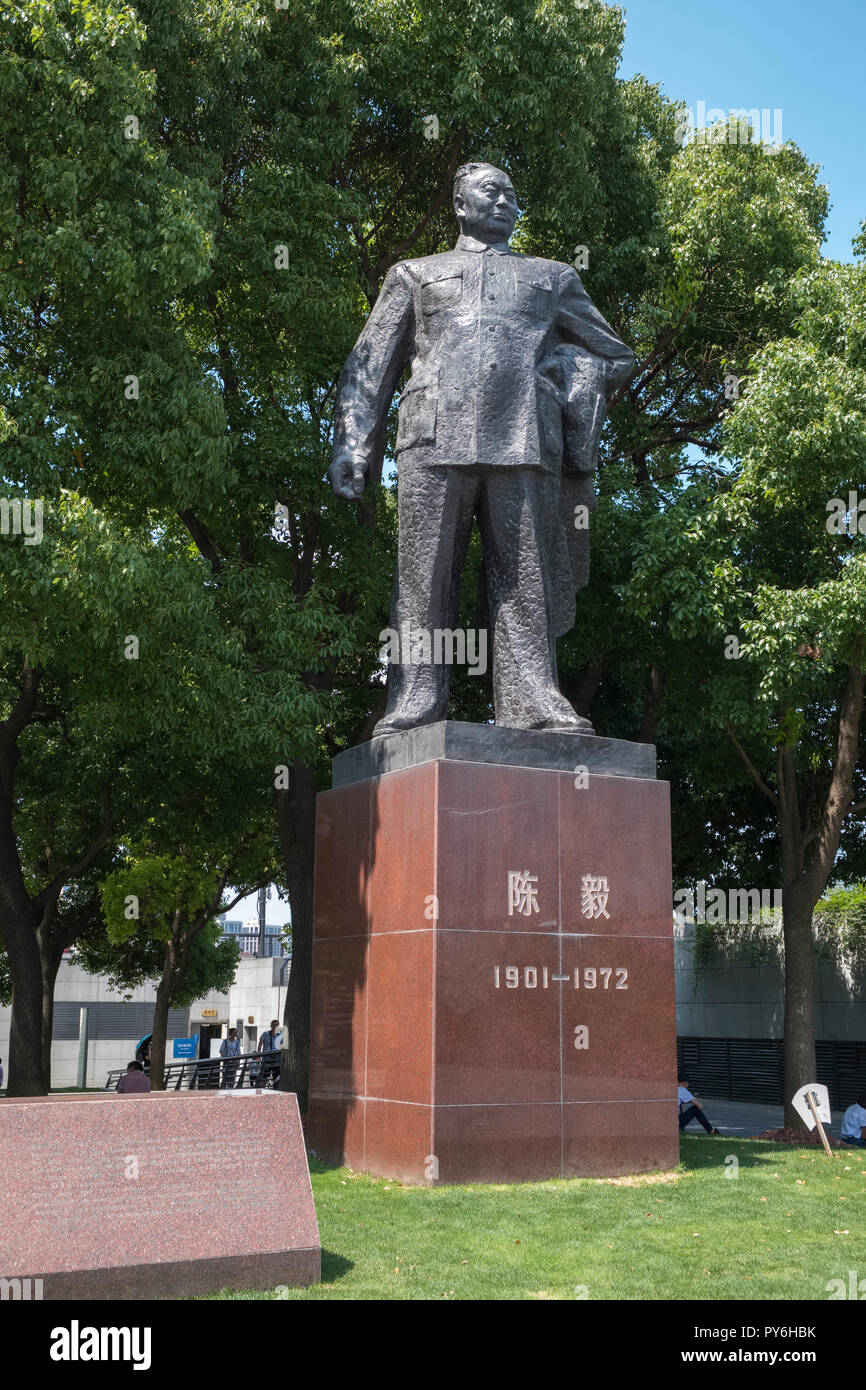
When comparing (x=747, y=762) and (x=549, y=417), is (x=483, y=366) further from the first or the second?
(x=747, y=762)

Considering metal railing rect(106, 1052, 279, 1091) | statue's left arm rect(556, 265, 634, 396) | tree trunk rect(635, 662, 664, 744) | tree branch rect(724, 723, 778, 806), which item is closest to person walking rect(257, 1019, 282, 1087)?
metal railing rect(106, 1052, 279, 1091)

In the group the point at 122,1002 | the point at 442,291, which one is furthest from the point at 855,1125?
the point at 122,1002

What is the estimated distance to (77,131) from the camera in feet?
35.6

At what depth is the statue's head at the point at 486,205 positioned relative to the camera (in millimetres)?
9328

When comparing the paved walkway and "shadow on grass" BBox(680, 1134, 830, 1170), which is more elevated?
"shadow on grass" BBox(680, 1134, 830, 1170)

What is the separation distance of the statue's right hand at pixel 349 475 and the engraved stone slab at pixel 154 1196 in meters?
4.87

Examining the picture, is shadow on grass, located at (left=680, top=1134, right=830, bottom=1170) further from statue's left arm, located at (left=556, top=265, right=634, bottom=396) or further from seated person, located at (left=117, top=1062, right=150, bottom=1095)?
seated person, located at (left=117, top=1062, right=150, bottom=1095)

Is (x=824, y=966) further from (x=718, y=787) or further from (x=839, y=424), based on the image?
(x=839, y=424)

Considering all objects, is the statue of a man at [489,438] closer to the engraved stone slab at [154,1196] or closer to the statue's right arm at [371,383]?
the statue's right arm at [371,383]

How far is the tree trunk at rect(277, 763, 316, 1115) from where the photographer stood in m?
14.7

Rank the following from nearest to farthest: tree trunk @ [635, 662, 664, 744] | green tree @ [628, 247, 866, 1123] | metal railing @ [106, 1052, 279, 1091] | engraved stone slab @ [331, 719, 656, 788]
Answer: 1. engraved stone slab @ [331, 719, 656, 788]
2. green tree @ [628, 247, 866, 1123]
3. tree trunk @ [635, 662, 664, 744]
4. metal railing @ [106, 1052, 279, 1091]

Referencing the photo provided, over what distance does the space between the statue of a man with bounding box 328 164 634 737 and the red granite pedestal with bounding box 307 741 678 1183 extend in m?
0.83

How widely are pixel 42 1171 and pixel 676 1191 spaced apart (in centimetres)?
400

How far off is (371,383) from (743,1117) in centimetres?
1645
